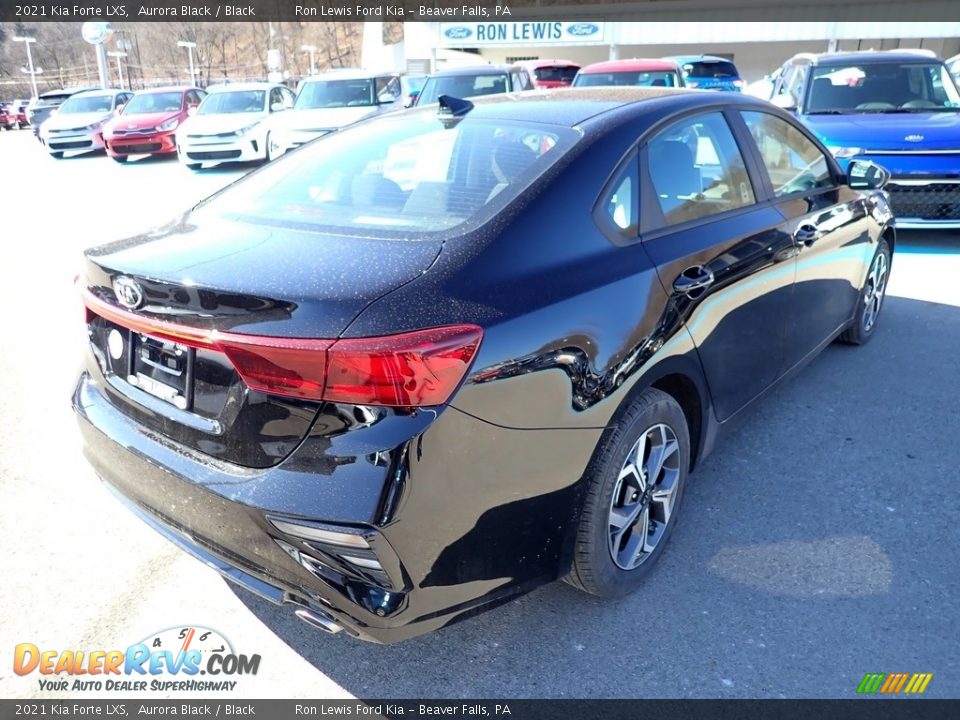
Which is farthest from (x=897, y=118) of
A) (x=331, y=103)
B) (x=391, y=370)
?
(x=331, y=103)

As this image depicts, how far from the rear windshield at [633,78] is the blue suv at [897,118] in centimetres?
419

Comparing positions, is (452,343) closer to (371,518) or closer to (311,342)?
(311,342)

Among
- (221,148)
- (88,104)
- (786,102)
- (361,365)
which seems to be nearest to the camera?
(361,365)

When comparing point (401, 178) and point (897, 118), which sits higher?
point (401, 178)

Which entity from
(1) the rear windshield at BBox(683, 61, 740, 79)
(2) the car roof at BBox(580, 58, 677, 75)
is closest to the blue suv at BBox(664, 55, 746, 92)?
(1) the rear windshield at BBox(683, 61, 740, 79)

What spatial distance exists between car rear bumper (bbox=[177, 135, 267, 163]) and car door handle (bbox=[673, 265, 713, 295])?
13.3m

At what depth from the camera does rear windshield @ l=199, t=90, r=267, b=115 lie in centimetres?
1537

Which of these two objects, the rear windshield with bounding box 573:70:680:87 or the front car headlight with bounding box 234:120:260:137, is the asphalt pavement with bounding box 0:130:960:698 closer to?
the rear windshield with bounding box 573:70:680:87

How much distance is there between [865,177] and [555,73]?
64.0ft

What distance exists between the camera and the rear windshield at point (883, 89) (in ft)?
26.5

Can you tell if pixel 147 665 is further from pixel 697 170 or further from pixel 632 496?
pixel 697 170

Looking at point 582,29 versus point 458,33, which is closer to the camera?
point 582,29

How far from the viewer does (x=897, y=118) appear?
7555 mm

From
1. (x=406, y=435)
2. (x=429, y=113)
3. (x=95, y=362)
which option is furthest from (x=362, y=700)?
(x=429, y=113)
